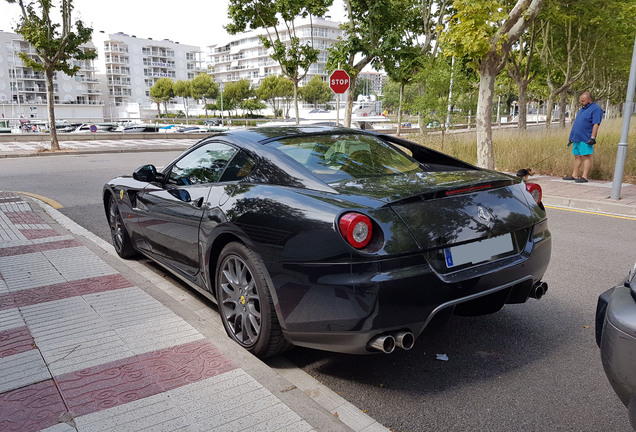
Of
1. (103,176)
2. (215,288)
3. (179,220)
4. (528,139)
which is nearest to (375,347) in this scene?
(215,288)

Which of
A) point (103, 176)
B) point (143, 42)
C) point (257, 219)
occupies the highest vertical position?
point (143, 42)

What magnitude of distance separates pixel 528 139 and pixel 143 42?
116794mm

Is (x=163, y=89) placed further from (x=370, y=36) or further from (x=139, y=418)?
(x=139, y=418)

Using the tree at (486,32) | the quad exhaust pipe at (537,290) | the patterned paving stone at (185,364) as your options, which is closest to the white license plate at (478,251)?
the quad exhaust pipe at (537,290)

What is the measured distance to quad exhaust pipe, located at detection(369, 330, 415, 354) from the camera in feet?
8.74

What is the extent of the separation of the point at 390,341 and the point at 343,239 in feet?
1.90

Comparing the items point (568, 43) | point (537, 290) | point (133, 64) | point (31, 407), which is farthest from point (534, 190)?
point (133, 64)

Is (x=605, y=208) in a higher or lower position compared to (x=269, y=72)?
lower

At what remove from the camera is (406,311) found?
2.68 meters

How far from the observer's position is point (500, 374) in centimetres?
314

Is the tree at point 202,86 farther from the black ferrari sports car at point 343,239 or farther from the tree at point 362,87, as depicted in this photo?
the black ferrari sports car at point 343,239

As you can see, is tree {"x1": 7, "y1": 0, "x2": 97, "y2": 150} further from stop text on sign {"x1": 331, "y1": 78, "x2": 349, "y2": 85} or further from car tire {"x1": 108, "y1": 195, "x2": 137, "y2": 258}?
car tire {"x1": 108, "y1": 195, "x2": 137, "y2": 258}

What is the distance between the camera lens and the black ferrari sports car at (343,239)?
8.78 feet

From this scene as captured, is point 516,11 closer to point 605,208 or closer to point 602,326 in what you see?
point 605,208
